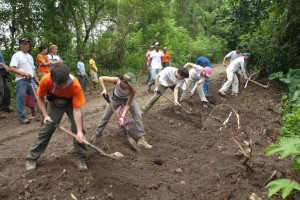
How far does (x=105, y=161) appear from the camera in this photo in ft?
18.2

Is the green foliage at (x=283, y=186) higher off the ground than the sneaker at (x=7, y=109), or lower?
higher

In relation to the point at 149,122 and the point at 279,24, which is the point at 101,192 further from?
the point at 279,24

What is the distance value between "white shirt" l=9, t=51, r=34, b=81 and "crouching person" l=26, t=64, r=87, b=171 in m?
3.00

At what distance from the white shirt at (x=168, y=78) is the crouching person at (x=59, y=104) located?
148 inches

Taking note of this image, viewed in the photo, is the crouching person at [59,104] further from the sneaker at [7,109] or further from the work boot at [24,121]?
the sneaker at [7,109]

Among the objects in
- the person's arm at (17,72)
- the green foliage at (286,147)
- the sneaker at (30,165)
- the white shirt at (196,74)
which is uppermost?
the person's arm at (17,72)

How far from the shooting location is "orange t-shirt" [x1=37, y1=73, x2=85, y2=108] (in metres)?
4.41

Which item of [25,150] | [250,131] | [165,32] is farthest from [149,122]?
[165,32]

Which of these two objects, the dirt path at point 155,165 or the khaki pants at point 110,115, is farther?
the khaki pants at point 110,115

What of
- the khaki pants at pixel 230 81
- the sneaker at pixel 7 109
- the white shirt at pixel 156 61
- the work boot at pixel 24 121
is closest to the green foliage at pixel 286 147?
the work boot at pixel 24 121

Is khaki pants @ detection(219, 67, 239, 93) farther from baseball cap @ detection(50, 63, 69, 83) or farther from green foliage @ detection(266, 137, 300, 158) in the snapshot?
baseball cap @ detection(50, 63, 69, 83)

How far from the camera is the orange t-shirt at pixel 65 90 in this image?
441 cm

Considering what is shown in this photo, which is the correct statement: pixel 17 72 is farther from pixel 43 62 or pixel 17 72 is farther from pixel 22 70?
pixel 43 62

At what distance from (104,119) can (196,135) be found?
8.56 ft
